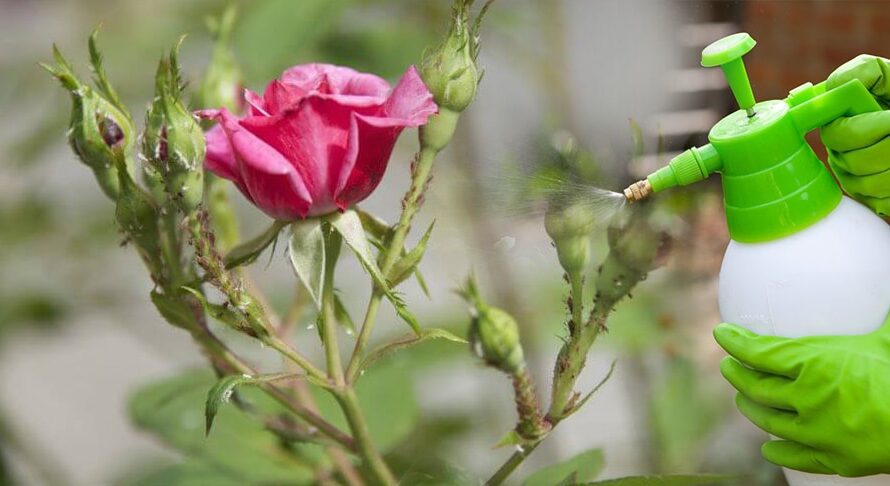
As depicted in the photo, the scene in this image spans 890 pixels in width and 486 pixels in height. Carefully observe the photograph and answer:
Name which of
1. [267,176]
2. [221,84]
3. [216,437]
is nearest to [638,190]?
[267,176]

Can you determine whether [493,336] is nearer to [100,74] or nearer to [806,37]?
[100,74]

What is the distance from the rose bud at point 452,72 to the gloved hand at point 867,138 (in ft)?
0.41

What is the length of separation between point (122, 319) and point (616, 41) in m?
0.63

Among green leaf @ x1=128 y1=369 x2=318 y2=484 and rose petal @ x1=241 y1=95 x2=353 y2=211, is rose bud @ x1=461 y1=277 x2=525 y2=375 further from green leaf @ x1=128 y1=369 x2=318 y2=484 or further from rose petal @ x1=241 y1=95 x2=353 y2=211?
green leaf @ x1=128 y1=369 x2=318 y2=484

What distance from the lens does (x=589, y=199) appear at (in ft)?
1.25

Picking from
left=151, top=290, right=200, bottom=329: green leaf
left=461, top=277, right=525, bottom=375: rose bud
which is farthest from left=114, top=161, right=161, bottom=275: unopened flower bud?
left=461, top=277, right=525, bottom=375: rose bud

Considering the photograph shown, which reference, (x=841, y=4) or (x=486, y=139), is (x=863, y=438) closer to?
(x=486, y=139)

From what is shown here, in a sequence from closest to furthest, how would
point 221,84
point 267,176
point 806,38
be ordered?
point 267,176, point 221,84, point 806,38

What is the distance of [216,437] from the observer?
0.64 m

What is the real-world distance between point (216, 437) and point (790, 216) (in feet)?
1.34

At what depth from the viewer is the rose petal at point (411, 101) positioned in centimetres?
36

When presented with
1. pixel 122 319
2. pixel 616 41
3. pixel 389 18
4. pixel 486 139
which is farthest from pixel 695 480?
pixel 122 319

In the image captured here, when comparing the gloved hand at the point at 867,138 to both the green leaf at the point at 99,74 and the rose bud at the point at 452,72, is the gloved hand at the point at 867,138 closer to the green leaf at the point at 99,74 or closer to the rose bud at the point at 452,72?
the rose bud at the point at 452,72

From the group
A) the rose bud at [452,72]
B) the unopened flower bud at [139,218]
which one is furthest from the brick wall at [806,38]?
the unopened flower bud at [139,218]
